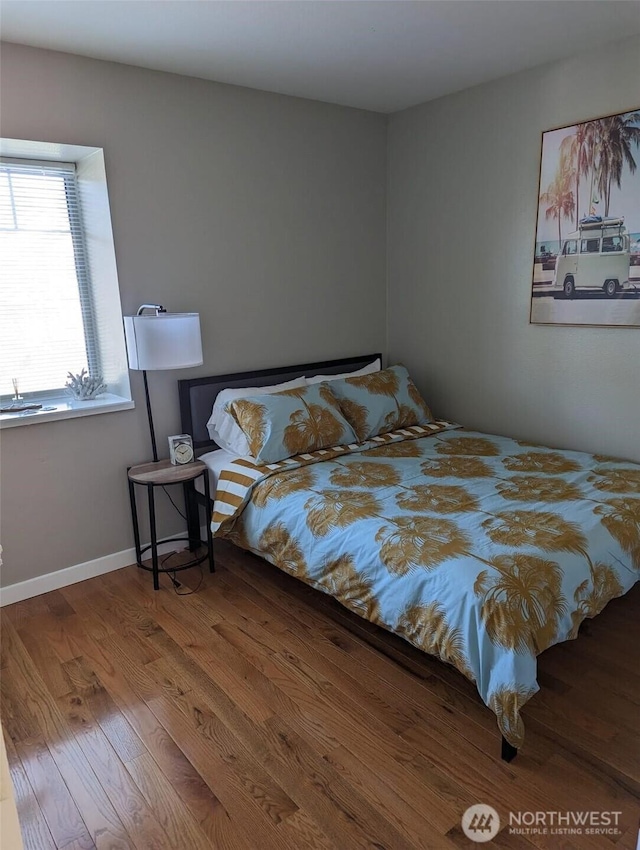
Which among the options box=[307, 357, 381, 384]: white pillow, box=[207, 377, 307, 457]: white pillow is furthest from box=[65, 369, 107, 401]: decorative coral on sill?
box=[307, 357, 381, 384]: white pillow

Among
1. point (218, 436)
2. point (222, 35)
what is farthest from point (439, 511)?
point (222, 35)

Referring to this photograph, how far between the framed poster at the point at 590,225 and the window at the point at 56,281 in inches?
90.1

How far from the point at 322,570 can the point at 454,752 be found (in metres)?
0.81

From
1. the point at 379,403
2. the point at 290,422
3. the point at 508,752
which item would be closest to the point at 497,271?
the point at 379,403

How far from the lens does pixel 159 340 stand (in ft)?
8.92

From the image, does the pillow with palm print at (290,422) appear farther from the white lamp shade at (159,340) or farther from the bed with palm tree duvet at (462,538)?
the white lamp shade at (159,340)

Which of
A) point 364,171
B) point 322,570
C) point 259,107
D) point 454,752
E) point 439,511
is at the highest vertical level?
point 259,107

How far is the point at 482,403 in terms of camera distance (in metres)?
3.62

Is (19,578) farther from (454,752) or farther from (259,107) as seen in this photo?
(259,107)

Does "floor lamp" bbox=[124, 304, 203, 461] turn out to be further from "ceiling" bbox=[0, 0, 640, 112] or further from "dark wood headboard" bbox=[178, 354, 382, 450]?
"ceiling" bbox=[0, 0, 640, 112]

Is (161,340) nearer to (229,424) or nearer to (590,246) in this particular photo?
(229,424)

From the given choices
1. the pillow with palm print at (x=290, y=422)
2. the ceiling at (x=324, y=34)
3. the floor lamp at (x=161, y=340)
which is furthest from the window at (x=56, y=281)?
the pillow with palm print at (x=290, y=422)

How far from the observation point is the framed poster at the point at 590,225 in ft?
9.00

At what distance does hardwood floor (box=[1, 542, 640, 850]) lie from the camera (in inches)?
62.7
